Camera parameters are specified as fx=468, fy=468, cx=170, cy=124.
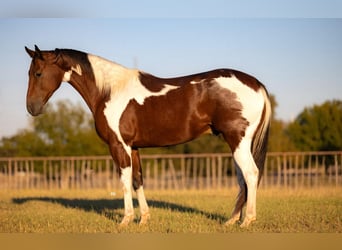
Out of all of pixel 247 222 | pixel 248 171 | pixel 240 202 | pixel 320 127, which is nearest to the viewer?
pixel 247 222

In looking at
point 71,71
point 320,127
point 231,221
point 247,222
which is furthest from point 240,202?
point 320,127

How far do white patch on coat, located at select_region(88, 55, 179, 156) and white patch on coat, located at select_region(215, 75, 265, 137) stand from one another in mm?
716

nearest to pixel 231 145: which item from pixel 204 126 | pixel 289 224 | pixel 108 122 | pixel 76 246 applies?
pixel 204 126

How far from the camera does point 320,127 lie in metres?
17.3

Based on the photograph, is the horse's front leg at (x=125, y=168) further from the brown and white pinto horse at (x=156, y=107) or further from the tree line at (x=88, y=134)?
the tree line at (x=88, y=134)

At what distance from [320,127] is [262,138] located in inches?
469

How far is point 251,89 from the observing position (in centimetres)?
609

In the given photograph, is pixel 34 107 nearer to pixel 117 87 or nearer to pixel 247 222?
pixel 117 87

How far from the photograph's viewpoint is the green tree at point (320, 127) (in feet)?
53.9

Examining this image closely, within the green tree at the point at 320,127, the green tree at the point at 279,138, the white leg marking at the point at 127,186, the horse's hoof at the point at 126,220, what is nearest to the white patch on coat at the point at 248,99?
the white leg marking at the point at 127,186

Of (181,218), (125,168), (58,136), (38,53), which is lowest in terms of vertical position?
(181,218)

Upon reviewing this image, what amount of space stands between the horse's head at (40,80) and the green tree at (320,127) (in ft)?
38.8

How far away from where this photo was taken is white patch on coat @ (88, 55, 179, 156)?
6289 millimetres

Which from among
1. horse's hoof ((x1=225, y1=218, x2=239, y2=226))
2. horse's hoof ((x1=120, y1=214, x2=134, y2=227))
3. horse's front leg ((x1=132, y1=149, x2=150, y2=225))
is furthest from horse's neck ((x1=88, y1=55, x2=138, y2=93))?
horse's hoof ((x1=225, y1=218, x2=239, y2=226))
